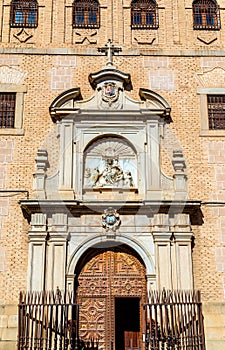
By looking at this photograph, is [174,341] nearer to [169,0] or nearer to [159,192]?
[159,192]

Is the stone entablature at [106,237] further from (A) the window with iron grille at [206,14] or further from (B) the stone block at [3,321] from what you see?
(A) the window with iron grille at [206,14]

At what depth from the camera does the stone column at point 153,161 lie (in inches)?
501

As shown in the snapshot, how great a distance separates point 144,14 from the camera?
1510 cm

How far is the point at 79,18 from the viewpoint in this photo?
14984 mm

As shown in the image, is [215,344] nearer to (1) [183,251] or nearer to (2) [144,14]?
(1) [183,251]

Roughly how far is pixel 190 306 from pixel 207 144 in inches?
168

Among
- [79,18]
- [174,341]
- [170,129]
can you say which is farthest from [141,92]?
[174,341]

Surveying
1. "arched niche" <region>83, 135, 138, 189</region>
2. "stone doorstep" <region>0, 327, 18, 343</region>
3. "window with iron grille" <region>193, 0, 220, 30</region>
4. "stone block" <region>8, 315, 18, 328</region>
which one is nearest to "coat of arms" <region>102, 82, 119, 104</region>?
"arched niche" <region>83, 135, 138, 189</region>

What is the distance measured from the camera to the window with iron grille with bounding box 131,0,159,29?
1494 centimetres

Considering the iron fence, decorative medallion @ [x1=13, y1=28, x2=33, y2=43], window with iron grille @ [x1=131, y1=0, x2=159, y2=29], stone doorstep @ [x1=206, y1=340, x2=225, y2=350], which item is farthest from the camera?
window with iron grille @ [x1=131, y1=0, x2=159, y2=29]

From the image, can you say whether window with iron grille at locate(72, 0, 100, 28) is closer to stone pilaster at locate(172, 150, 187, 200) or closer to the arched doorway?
stone pilaster at locate(172, 150, 187, 200)

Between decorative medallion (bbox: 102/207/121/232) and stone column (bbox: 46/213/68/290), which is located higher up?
decorative medallion (bbox: 102/207/121/232)

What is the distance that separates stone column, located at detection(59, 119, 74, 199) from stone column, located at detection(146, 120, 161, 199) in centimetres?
185

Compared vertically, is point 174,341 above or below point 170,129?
below
